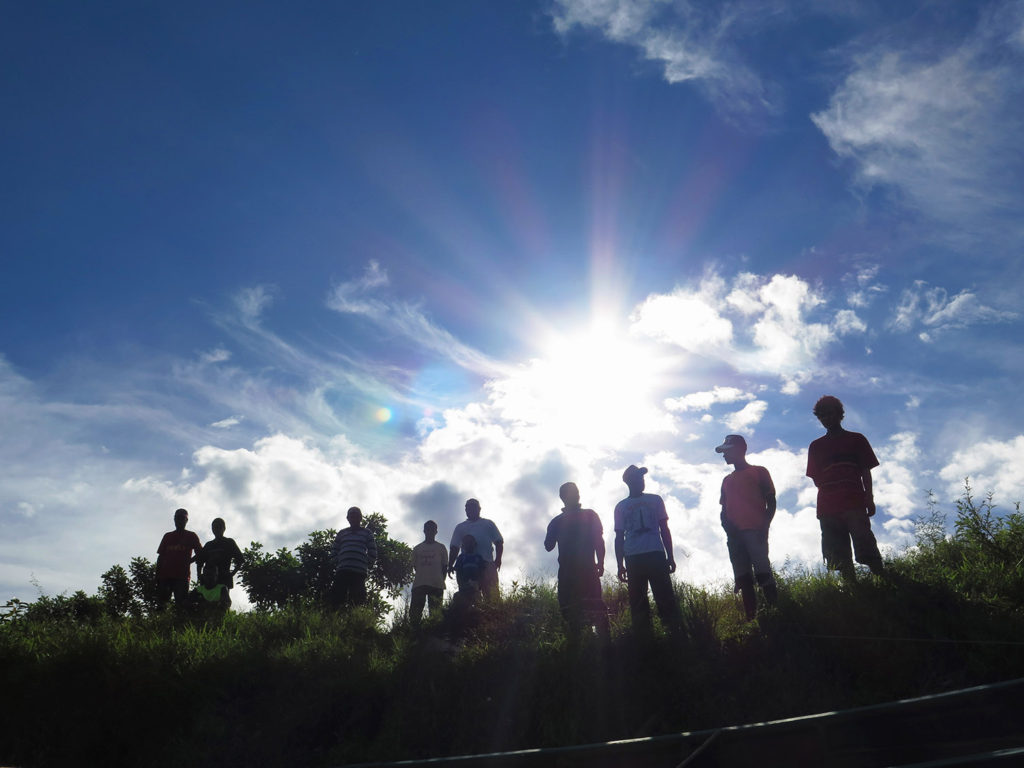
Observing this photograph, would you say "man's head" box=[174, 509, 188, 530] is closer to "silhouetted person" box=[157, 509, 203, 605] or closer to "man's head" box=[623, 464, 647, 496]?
"silhouetted person" box=[157, 509, 203, 605]

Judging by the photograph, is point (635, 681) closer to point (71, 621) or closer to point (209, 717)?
point (209, 717)

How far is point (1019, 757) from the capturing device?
2816 mm

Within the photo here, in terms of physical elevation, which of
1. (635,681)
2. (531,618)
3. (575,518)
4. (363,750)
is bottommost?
(363,750)

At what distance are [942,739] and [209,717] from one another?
6097mm

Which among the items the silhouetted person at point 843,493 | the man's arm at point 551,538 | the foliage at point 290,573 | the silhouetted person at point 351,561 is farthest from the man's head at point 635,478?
the foliage at point 290,573

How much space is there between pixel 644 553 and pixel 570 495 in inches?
56.8

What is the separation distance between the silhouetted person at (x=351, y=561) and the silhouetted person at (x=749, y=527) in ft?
18.2

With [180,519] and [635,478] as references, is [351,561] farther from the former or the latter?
[635,478]

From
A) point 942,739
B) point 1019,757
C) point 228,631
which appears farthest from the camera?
point 228,631

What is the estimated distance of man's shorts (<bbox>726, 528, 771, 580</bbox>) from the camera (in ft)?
21.2

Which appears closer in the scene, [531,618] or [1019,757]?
[1019,757]

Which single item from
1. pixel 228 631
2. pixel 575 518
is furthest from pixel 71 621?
pixel 575 518

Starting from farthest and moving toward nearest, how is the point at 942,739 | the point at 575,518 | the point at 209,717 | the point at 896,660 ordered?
the point at 575,518 < the point at 209,717 < the point at 896,660 < the point at 942,739

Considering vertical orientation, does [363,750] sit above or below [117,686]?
below
